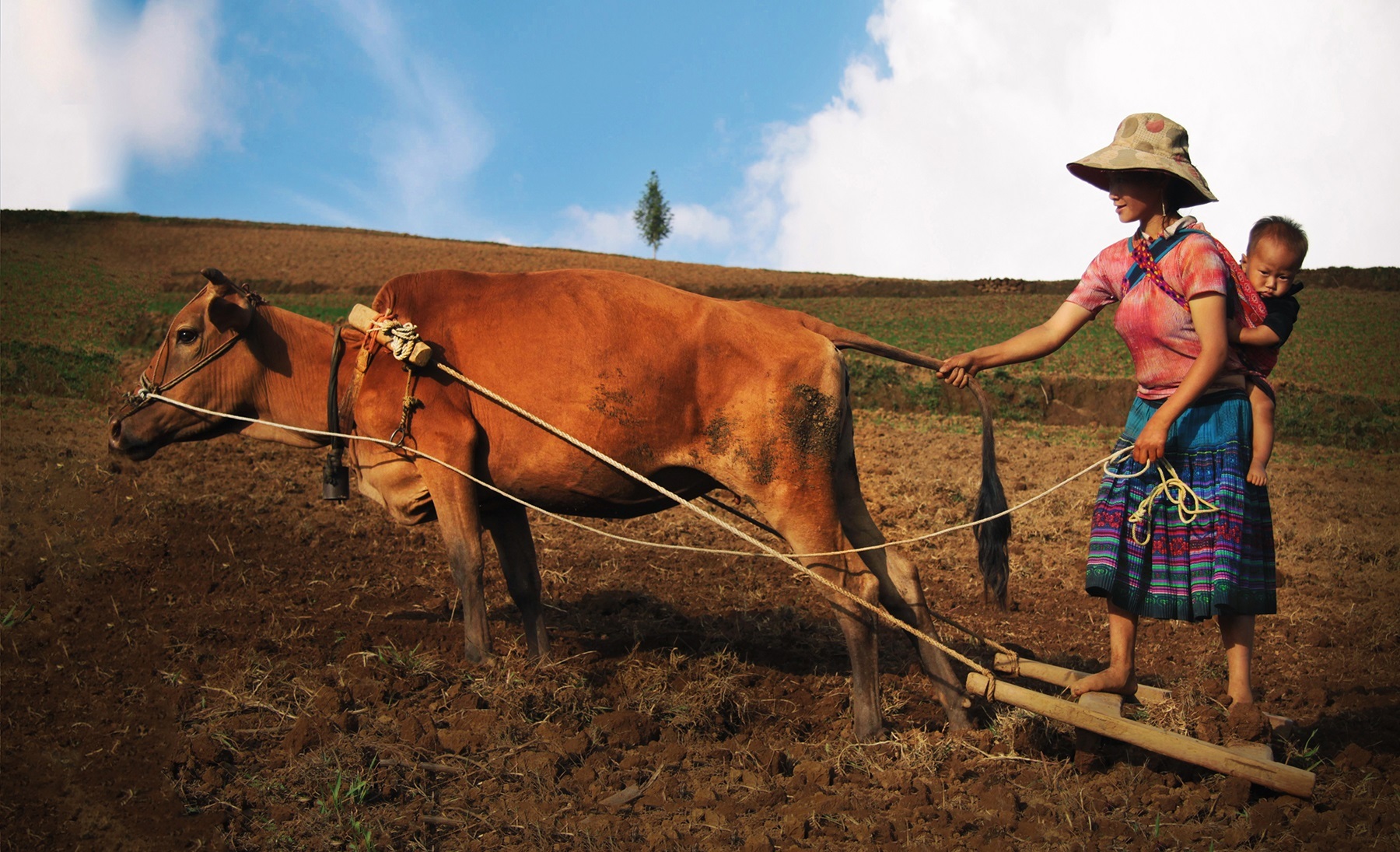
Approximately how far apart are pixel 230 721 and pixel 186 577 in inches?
103

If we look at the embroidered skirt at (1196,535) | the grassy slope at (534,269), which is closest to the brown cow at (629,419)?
the embroidered skirt at (1196,535)

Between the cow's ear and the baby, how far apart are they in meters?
5.07

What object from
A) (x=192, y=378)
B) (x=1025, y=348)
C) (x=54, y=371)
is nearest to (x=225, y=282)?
(x=192, y=378)

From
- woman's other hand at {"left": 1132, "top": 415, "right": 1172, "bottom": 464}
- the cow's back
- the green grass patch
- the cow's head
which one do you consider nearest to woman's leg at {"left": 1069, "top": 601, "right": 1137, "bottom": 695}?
woman's other hand at {"left": 1132, "top": 415, "right": 1172, "bottom": 464}

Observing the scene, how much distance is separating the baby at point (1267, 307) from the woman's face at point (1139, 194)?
1.40ft

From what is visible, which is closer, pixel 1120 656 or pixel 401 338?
pixel 1120 656

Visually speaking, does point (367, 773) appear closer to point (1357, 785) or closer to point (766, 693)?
point (766, 693)

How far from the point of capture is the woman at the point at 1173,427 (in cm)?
356

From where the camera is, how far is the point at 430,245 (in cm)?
5234

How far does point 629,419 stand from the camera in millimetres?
4629

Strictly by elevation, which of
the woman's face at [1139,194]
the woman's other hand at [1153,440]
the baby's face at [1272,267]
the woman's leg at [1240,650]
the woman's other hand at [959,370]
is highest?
the woman's face at [1139,194]

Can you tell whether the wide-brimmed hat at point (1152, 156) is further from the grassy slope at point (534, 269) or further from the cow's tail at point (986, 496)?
the grassy slope at point (534, 269)

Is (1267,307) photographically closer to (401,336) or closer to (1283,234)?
(1283,234)

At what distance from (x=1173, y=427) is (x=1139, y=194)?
98cm
